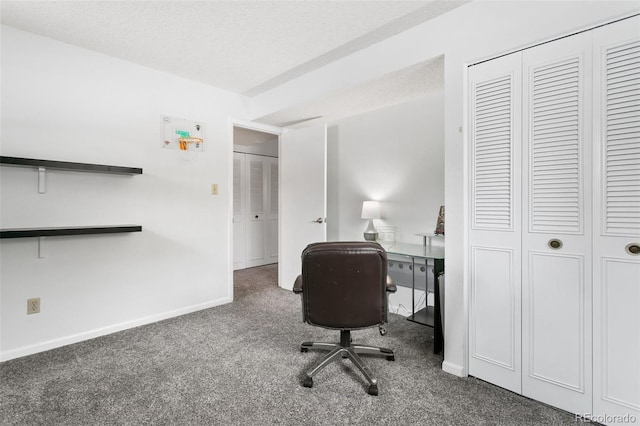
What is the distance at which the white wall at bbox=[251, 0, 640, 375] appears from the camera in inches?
64.2

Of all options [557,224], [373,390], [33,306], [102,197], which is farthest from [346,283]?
[33,306]

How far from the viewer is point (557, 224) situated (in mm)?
1681

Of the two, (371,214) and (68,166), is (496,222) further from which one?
(68,166)

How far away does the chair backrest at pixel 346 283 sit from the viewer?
6.10ft

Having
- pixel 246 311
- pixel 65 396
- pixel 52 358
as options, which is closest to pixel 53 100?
pixel 52 358

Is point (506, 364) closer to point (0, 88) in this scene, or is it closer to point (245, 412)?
point (245, 412)

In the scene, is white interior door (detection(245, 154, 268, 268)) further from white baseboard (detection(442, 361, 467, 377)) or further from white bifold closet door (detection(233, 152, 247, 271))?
white baseboard (detection(442, 361, 467, 377))

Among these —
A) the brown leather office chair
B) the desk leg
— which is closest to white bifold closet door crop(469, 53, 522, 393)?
the desk leg

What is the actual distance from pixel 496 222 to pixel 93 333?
3.30m

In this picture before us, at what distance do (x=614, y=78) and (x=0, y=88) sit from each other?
3877 millimetres

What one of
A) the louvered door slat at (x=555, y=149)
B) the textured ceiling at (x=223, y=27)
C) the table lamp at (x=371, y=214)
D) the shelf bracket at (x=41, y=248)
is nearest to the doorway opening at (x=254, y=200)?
the textured ceiling at (x=223, y=27)

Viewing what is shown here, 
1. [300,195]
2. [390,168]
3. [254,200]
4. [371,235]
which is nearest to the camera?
[371,235]

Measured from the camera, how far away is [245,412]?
1.68 meters

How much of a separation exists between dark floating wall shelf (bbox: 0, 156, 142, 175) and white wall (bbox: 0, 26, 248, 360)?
0.12 m
